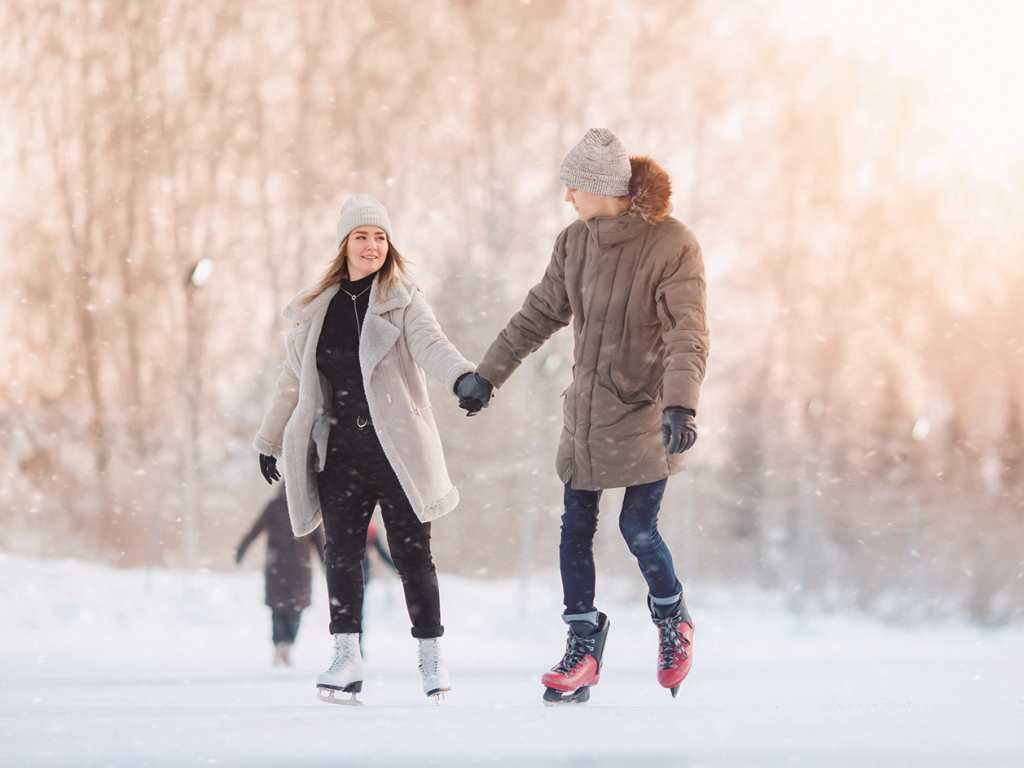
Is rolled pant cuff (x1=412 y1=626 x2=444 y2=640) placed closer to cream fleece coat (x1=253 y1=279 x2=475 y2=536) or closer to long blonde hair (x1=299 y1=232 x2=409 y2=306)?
cream fleece coat (x1=253 y1=279 x2=475 y2=536)

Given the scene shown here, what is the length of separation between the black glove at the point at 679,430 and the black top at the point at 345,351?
85 cm

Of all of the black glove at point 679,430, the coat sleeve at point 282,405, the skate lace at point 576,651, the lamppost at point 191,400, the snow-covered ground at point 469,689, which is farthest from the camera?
the lamppost at point 191,400

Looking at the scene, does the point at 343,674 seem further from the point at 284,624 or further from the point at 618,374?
the point at 284,624

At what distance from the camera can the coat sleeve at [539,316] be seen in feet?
8.29

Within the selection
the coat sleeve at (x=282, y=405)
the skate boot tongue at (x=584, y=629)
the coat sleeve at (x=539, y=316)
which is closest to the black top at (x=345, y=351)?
the coat sleeve at (x=282, y=405)

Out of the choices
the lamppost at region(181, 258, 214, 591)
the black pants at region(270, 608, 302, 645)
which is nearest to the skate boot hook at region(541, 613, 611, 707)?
the black pants at region(270, 608, 302, 645)

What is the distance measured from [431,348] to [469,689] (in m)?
1.81

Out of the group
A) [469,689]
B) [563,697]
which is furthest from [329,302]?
[469,689]

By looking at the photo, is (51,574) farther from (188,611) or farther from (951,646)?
(951,646)

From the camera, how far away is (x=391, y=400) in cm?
240

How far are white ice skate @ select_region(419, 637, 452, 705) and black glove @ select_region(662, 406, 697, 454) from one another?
2.96 ft

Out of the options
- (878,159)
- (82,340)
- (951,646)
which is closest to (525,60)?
(878,159)

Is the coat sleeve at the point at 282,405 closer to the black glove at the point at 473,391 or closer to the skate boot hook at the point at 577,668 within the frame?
the black glove at the point at 473,391

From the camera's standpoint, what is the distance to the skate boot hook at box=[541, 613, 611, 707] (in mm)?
2406
